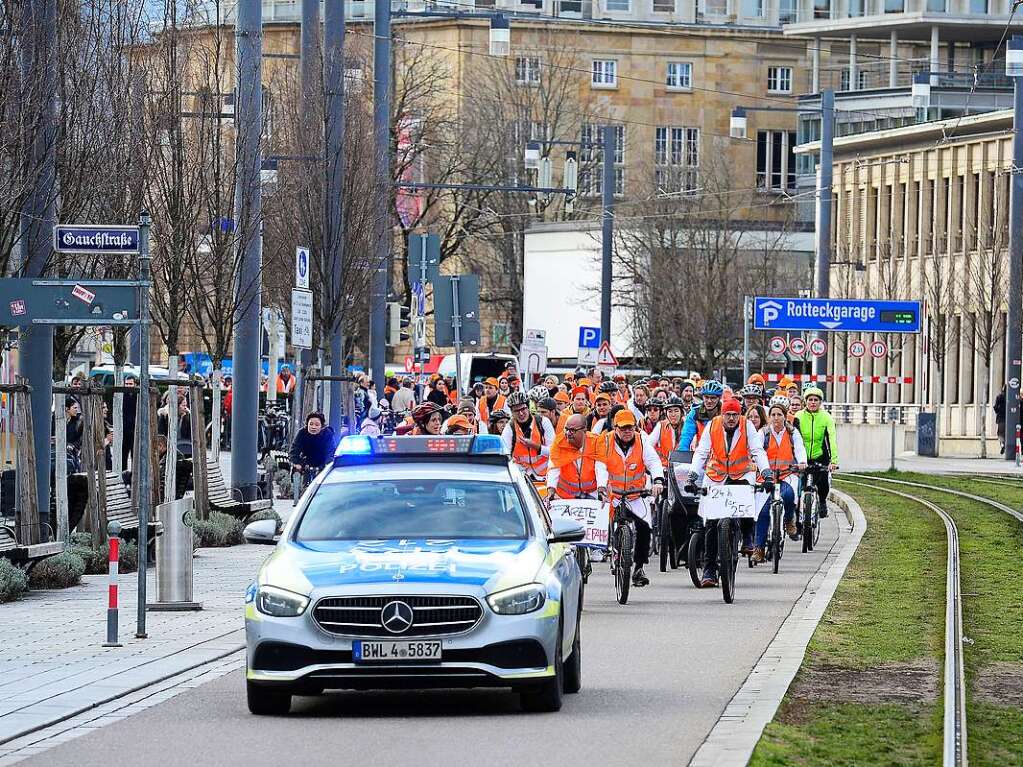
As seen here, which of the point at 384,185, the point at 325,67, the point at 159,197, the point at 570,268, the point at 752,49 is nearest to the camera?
the point at 159,197

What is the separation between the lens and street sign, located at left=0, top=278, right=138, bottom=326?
1683 cm

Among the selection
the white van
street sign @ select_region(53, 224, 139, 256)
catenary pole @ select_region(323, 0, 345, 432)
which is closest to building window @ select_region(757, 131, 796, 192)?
the white van

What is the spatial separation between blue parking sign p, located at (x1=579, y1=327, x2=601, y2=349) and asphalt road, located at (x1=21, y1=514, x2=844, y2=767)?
116 feet

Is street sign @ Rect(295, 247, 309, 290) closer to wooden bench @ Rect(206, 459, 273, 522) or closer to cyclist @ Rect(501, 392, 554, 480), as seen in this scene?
wooden bench @ Rect(206, 459, 273, 522)

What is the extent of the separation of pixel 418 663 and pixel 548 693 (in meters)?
0.77

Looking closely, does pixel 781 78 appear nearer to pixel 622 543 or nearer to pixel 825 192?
pixel 825 192

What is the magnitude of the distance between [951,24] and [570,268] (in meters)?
24.5

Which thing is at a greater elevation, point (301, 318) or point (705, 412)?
point (301, 318)

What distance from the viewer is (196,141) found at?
95.1ft

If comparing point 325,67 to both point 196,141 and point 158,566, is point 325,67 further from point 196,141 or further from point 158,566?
point 158,566

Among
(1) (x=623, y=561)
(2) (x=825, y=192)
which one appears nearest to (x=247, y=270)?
(1) (x=623, y=561)

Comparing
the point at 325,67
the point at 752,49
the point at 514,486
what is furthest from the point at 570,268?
the point at 514,486

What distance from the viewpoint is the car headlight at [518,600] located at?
1239cm

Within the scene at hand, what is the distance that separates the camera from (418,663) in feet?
40.3
